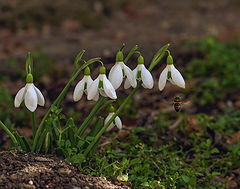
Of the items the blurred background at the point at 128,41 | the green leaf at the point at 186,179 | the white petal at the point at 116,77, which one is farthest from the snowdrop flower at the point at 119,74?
the blurred background at the point at 128,41

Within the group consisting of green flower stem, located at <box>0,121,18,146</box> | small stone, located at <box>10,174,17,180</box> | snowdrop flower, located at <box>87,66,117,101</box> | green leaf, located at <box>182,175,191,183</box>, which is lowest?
green leaf, located at <box>182,175,191,183</box>

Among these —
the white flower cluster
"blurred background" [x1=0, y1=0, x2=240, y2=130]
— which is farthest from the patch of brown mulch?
"blurred background" [x1=0, y1=0, x2=240, y2=130]

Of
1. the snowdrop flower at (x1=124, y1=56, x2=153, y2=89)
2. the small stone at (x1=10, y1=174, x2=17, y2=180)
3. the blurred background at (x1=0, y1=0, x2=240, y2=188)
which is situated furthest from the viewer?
the blurred background at (x1=0, y1=0, x2=240, y2=188)

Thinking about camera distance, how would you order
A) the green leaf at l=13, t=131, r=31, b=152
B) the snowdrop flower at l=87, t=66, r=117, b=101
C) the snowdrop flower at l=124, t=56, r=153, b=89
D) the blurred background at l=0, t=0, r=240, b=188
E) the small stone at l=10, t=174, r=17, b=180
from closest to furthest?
the small stone at l=10, t=174, r=17, b=180, the snowdrop flower at l=87, t=66, r=117, b=101, the snowdrop flower at l=124, t=56, r=153, b=89, the green leaf at l=13, t=131, r=31, b=152, the blurred background at l=0, t=0, r=240, b=188

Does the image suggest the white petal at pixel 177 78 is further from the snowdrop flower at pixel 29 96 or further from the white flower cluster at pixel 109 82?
the snowdrop flower at pixel 29 96

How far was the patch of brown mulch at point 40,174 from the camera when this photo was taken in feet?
6.67

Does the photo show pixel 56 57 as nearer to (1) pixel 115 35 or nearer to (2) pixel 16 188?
(1) pixel 115 35

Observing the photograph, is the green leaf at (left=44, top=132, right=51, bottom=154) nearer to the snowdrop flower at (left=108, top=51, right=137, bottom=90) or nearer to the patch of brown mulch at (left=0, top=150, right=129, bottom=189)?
the patch of brown mulch at (left=0, top=150, right=129, bottom=189)

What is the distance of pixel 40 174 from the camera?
6.94 feet

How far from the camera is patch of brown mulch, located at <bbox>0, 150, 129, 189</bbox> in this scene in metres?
2.03

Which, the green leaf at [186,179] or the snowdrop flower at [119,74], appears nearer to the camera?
the snowdrop flower at [119,74]

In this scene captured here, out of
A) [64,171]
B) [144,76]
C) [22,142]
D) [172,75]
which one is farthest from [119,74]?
[22,142]

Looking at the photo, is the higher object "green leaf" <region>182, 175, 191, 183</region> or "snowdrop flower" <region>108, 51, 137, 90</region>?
"snowdrop flower" <region>108, 51, 137, 90</region>

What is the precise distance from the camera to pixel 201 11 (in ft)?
25.7
